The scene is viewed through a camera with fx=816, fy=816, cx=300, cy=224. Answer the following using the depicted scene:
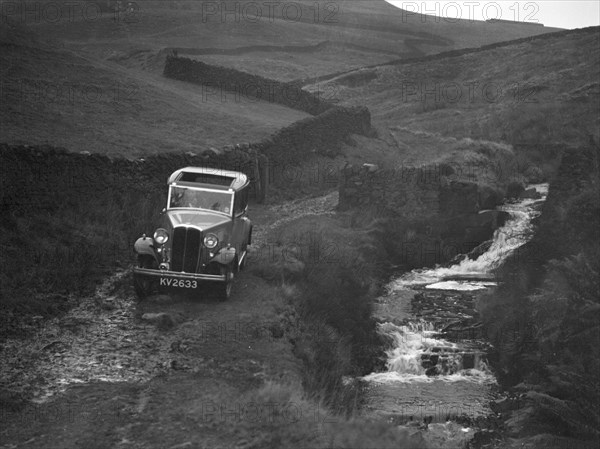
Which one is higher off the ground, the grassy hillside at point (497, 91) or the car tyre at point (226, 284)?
the grassy hillside at point (497, 91)

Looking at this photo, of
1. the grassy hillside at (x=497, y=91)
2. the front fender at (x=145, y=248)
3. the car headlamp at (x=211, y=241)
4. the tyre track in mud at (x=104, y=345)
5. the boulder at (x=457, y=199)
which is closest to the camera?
the tyre track in mud at (x=104, y=345)

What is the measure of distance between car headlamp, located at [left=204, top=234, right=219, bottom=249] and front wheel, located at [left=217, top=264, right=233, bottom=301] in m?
0.44

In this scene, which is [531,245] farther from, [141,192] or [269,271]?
[141,192]

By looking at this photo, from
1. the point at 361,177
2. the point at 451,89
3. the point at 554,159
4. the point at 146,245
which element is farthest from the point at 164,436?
the point at 451,89

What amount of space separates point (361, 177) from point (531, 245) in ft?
25.1

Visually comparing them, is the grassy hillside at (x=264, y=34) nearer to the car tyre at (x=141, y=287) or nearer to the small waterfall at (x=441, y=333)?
the small waterfall at (x=441, y=333)

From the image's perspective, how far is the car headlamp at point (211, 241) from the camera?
612 inches

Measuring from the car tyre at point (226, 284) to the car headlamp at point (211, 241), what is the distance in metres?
0.44

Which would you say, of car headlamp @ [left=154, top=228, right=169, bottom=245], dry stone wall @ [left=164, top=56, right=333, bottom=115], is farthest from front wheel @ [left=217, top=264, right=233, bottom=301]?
dry stone wall @ [left=164, top=56, right=333, bottom=115]

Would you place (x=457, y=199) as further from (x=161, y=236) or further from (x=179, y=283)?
(x=179, y=283)

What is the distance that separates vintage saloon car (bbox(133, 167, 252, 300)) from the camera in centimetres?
1505

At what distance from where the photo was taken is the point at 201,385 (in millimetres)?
11953

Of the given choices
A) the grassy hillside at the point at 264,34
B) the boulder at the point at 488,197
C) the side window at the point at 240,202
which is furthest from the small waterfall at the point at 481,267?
the grassy hillside at the point at 264,34

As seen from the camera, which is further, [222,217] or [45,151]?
[45,151]
